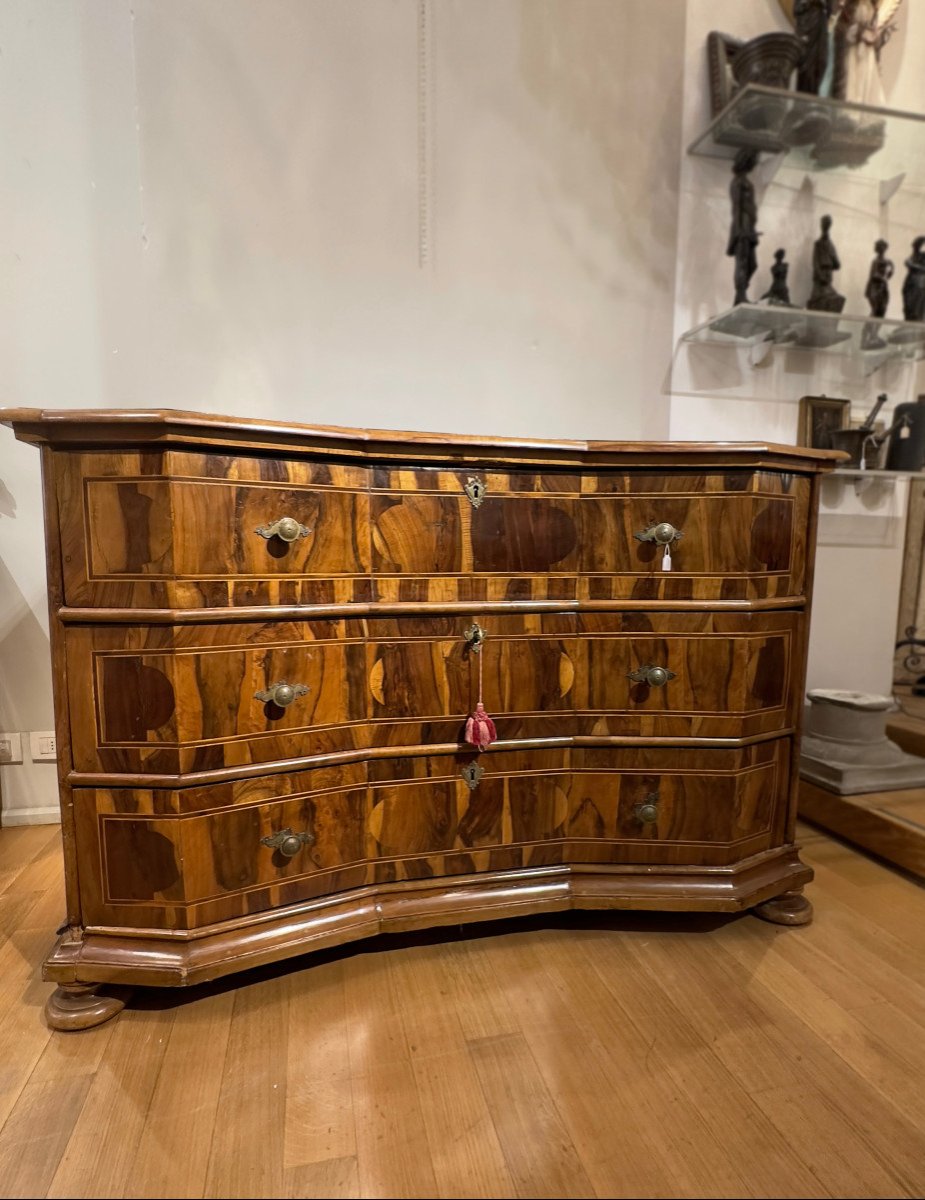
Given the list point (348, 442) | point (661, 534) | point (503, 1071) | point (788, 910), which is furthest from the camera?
point (788, 910)

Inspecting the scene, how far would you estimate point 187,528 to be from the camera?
1030 mm

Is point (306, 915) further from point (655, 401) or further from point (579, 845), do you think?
point (655, 401)

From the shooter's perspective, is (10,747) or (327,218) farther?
(10,747)

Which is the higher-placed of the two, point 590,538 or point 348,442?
point 348,442

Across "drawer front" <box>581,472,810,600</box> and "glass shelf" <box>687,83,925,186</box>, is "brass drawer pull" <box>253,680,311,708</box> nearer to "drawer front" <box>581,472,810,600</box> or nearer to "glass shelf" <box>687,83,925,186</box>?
"drawer front" <box>581,472,810,600</box>

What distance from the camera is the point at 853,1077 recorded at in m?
1.02

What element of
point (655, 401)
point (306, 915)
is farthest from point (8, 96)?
point (306, 915)

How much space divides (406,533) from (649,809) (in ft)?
2.57

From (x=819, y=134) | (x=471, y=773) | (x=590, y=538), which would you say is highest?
(x=819, y=134)

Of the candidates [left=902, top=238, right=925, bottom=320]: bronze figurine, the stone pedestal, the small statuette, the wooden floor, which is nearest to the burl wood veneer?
the wooden floor

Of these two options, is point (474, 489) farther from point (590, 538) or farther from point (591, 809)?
point (591, 809)

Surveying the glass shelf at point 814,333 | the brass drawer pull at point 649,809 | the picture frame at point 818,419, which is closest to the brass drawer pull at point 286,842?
the brass drawer pull at point 649,809

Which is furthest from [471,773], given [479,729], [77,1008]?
[77,1008]

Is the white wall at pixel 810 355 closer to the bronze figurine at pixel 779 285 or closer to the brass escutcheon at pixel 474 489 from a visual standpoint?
the bronze figurine at pixel 779 285
